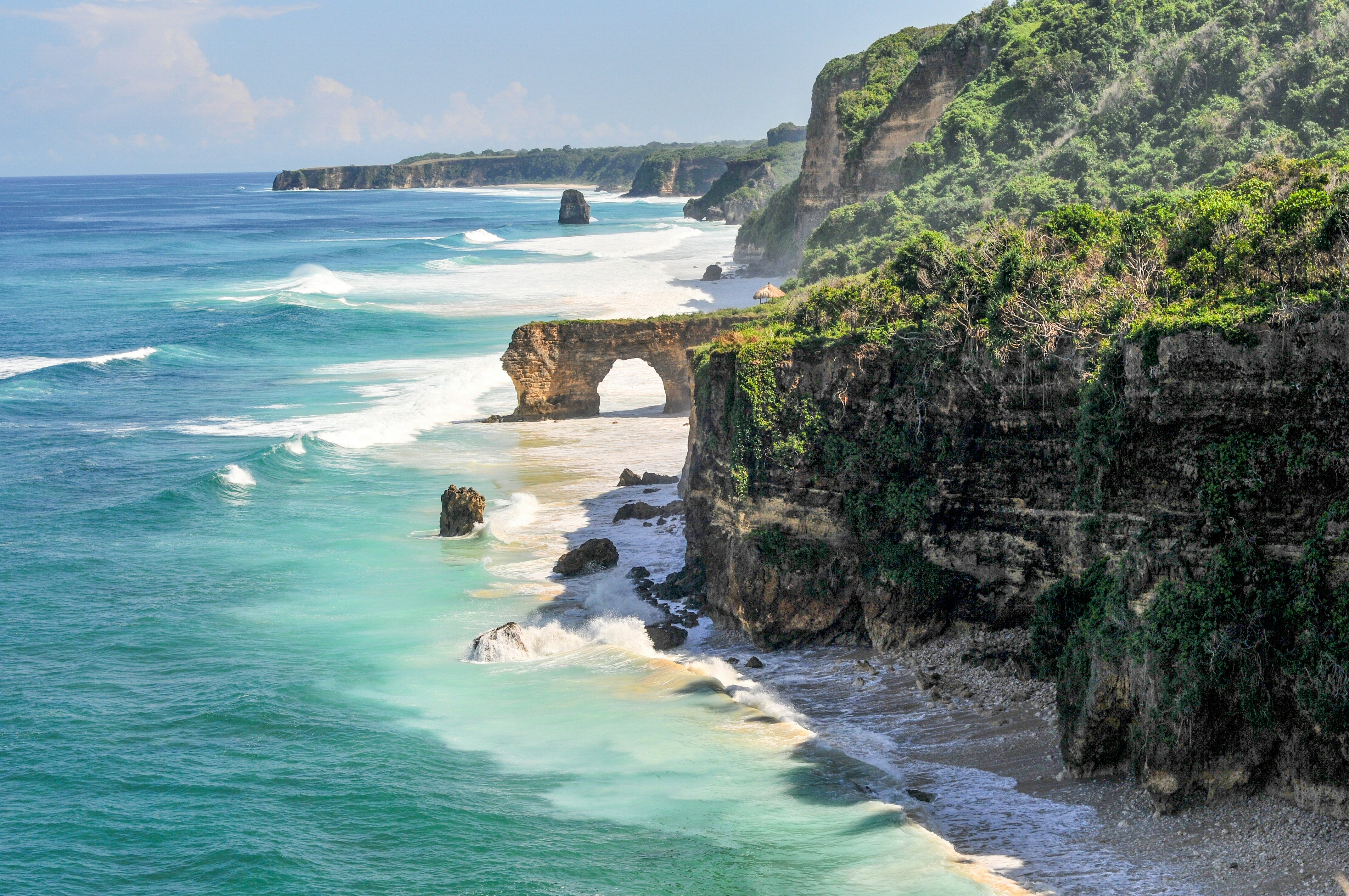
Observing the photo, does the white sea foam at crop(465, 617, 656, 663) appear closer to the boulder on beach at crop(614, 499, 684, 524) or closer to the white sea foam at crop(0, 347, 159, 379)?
the boulder on beach at crop(614, 499, 684, 524)

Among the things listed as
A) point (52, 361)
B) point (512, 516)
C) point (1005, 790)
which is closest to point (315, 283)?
point (52, 361)

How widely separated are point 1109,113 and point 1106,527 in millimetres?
39771

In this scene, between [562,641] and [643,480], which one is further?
[643,480]

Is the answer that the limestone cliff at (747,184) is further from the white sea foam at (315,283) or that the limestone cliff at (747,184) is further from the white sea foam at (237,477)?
the white sea foam at (237,477)

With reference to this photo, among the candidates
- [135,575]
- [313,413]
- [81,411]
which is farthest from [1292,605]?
[81,411]

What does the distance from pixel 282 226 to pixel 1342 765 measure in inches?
6085

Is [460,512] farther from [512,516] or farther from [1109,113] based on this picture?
[1109,113]

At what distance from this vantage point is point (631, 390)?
54.3 m

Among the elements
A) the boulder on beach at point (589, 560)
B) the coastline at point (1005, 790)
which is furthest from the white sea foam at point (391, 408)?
the coastline at point (1005, 790)

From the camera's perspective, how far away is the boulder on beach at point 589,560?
2983cm

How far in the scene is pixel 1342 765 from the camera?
15070mm

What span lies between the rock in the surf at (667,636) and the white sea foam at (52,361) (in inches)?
1784

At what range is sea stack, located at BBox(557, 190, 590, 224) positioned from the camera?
15412cm

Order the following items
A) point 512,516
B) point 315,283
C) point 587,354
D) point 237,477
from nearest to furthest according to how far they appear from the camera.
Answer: point 512,516, point 237,477, point 587,354, point 315,283
